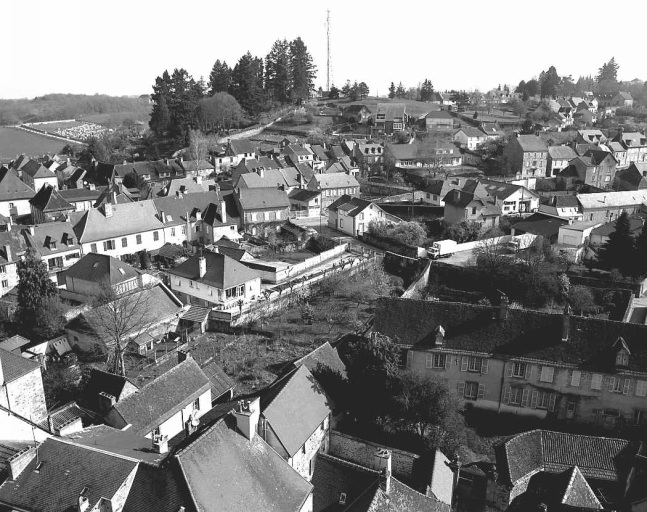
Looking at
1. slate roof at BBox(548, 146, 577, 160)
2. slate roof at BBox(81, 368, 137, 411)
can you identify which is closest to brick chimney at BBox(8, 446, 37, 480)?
slate roof at BBox(81, 368, 137, 411)

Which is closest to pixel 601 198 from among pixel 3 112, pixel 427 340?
pixel 427 340

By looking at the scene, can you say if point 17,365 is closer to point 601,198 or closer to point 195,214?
point 195,214

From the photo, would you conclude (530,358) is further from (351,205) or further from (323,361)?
(351,205)

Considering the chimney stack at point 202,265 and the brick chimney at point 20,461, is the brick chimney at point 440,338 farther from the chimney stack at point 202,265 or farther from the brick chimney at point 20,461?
the brick chimney at point 20,461

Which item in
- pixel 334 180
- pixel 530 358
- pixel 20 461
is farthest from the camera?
pixel 334 180

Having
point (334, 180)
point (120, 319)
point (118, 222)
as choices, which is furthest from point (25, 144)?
point (120, 319)

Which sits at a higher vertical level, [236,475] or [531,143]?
[531,143]
